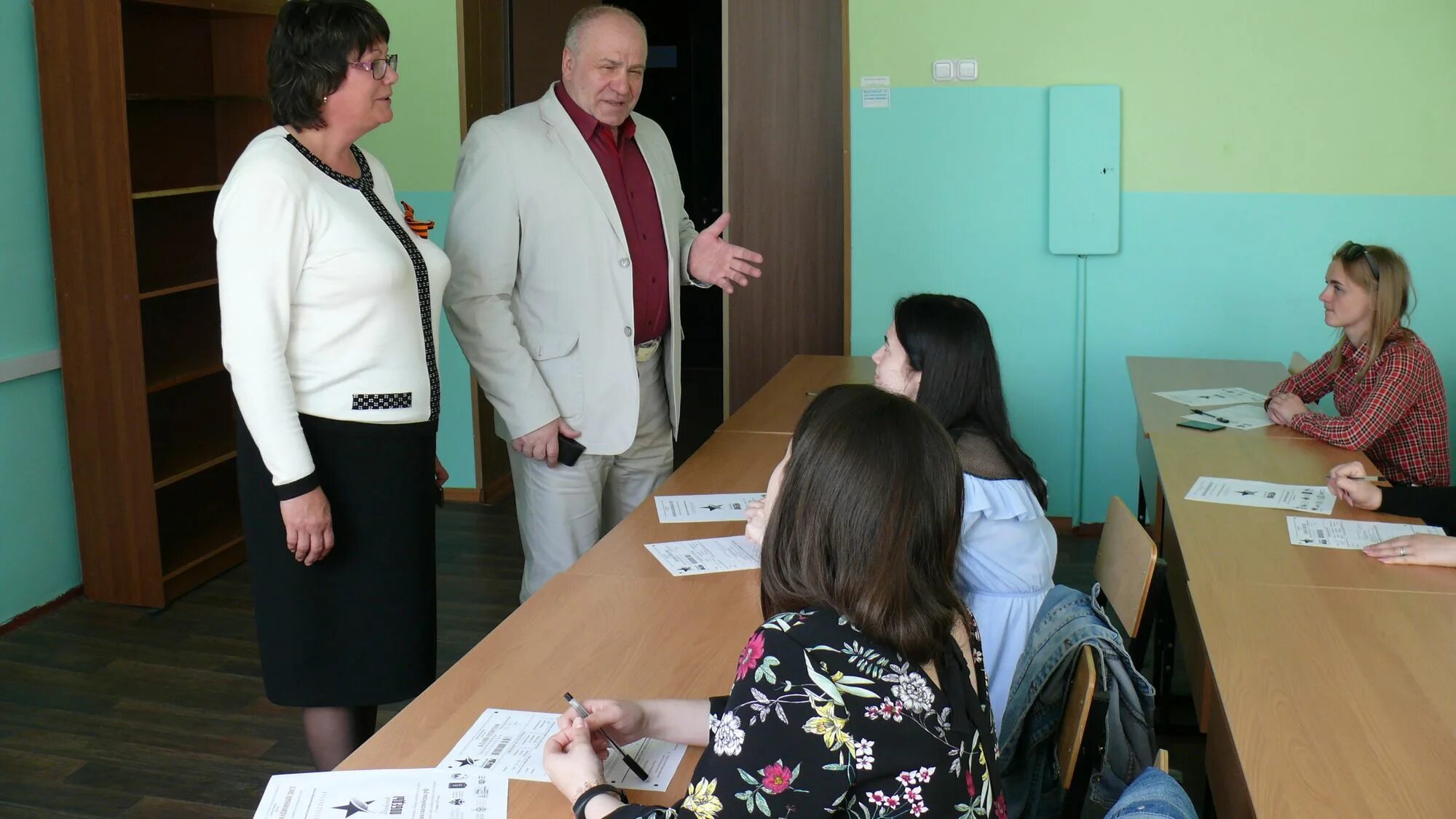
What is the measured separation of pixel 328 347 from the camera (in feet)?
7.72

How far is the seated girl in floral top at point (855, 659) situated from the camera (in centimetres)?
135

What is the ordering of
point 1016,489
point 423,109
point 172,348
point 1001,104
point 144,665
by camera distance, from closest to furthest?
1. point 1016,489
2. point 144,665
3. point 172,348
4. point 1001,104
5. point 423,109

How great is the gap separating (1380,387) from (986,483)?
1.96m

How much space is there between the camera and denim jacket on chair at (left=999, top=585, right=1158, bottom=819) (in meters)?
1.92

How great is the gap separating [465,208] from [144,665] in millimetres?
1930

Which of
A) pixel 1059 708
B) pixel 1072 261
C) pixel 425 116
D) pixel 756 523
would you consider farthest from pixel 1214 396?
pixel 425 116

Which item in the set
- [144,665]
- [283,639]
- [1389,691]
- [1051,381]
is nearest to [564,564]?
[283,639]

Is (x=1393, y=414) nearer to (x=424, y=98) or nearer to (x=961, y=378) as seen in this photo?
(x=961, y=378)

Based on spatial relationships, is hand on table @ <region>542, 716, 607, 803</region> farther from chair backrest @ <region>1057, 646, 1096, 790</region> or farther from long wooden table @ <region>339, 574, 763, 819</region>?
chair backrest @ <region>1057, 646, 1096, 790</region>

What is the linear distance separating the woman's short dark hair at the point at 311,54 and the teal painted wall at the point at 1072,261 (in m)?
3.22

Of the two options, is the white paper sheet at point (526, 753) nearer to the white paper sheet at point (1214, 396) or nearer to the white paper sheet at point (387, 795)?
the white paper sheet at point (387, 795)

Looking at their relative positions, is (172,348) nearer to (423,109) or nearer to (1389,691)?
(423,109)

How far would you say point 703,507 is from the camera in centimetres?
291

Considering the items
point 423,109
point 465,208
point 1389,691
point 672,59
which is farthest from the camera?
point 672,59
